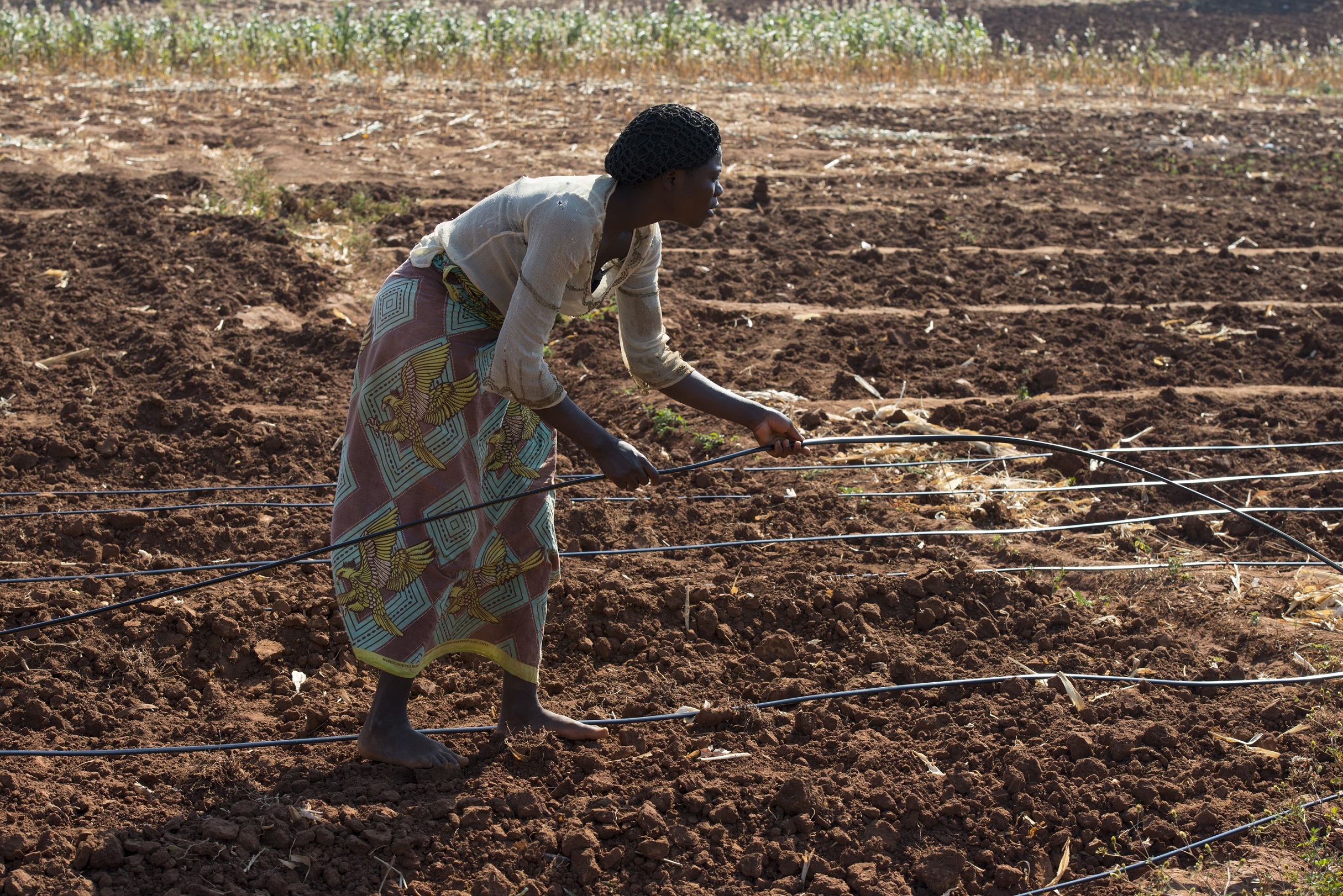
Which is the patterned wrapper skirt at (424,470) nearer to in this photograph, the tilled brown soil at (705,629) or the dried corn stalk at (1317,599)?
the tilled brown soil at (705,629)

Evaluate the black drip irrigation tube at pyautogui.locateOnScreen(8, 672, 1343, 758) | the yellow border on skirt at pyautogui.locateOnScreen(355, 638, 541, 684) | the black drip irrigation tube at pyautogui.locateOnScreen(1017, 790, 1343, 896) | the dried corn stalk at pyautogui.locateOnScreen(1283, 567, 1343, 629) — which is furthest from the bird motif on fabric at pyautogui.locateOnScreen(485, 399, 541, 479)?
the dried corn stalk at pyautogui.locateOnScreen(1283, 567, 1343, 629)

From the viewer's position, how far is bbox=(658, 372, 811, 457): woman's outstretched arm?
2.81 metres

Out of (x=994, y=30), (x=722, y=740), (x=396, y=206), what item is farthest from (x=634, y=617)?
(x=994, y=30)

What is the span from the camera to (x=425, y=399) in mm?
2557

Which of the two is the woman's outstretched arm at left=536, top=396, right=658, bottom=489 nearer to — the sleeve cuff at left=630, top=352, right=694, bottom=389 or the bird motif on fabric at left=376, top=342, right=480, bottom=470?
the bird motif on fabric at left=376, top=342, right=480, bottom=470

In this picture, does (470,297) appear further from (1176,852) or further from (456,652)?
(1176,852)

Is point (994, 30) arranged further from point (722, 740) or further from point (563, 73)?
point (722, 740)

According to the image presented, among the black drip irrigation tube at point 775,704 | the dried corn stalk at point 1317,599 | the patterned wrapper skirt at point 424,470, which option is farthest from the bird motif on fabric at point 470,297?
the dried corn stalk at point 1317,599

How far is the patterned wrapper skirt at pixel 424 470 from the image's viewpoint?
8.38 feet

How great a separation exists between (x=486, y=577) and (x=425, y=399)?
1.66 feet

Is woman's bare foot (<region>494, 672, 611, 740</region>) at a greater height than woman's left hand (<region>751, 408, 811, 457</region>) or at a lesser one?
lesser

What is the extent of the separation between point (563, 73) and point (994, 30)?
1243 cm

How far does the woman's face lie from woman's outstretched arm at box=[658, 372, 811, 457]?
535mm

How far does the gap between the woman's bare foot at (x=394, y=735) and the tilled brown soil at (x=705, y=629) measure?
3.0 inches
